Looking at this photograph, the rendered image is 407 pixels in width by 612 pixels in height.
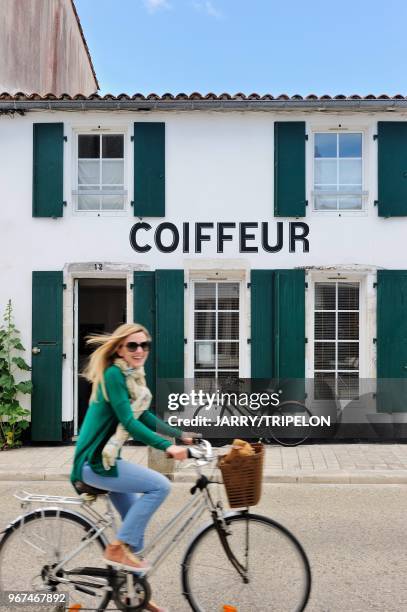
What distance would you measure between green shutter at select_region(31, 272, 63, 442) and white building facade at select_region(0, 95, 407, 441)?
0.02 meters

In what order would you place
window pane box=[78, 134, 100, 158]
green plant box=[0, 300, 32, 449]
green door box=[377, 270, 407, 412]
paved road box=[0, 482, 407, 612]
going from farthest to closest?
window pane box=[78, 134, 100, 158] < green door box=[377, 270, 407, 412] < green plant box=[0, 300, 32, 449] < paved road box=[0, 482, 407, 612]

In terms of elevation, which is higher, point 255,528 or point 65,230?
point 65,230

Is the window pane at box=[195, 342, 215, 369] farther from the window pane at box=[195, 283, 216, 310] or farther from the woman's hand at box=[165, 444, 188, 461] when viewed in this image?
the woman's hand at box=[165, 444, 188, 461]

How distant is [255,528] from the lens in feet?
11.0

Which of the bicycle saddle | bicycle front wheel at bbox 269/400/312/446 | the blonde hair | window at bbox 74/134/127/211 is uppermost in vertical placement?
window at bbox 74/134/127/211

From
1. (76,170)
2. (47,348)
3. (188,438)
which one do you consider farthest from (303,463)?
(76,170)

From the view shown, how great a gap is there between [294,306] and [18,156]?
16.1ft

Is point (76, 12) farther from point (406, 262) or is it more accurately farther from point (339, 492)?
point (339, 492)

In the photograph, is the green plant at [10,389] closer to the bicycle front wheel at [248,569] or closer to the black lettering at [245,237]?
the black lettering at [245,237]

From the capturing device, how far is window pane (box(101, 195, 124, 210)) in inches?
389

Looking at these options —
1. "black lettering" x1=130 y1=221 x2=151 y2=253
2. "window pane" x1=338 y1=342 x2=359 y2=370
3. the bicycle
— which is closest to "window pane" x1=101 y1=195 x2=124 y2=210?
"black lettering" x1=130 y1=221 x2=151 y2=253

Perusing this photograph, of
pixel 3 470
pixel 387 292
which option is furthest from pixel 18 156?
pixel 387 292

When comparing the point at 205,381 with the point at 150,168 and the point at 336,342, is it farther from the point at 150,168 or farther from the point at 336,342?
the point at 150,168

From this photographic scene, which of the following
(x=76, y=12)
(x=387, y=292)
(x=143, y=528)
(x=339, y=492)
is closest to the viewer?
(x=143, y=528)
